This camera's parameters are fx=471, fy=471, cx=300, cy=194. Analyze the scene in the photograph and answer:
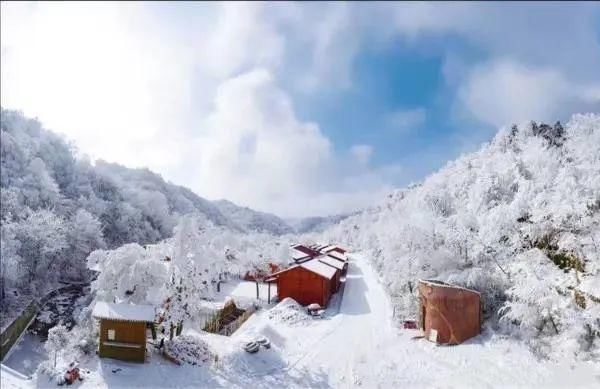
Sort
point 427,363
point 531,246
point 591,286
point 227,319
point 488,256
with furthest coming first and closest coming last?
point 227,319
point 488,256
point 531,246
point 427,363
point 591,286

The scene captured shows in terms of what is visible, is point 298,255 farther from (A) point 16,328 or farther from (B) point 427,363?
(B) point 427,363

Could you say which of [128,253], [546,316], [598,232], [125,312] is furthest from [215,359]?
[598,232]

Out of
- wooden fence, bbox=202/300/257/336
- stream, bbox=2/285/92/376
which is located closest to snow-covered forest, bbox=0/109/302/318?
stream, bbox=2/285/92/376

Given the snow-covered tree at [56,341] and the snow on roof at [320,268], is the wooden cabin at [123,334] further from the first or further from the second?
the snow on roof at [320,268]

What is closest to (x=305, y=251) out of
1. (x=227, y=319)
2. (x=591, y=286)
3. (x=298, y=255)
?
(x=298, y=255)

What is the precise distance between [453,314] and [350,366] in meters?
6.80

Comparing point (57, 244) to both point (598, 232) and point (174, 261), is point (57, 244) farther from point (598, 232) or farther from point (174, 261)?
point (598, 232)

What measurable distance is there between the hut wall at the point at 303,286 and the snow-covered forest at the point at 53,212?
23.4 meters

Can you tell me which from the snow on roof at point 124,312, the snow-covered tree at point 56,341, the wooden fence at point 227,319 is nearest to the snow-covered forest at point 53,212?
the snow-covered tree at point 56,341

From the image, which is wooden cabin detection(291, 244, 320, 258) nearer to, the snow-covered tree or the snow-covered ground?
the snow-covered ground

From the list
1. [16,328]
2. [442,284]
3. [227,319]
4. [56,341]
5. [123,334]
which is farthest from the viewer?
[227,319]

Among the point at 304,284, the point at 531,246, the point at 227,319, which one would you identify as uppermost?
Answer: the point at 531,246

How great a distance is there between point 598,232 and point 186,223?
75.1ft

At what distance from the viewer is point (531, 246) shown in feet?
96.2
